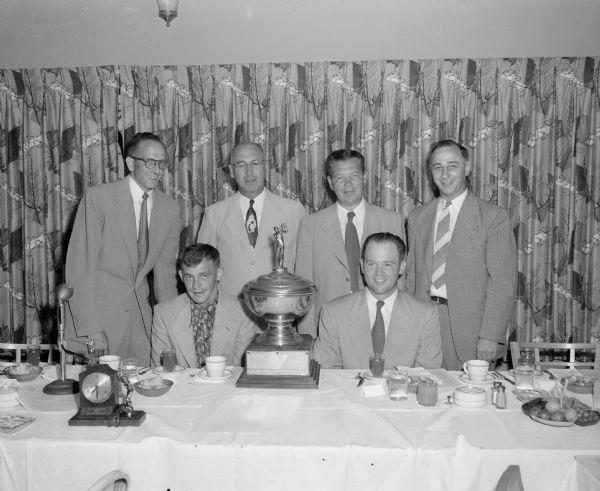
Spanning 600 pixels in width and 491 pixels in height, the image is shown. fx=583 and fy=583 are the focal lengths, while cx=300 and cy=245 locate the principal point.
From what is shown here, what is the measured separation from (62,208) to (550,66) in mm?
4035

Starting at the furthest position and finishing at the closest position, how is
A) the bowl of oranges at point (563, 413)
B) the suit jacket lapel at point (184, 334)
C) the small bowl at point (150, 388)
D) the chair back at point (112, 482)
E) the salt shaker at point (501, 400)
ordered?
the suit jacket lapel at point (184, 334) → the small bowl at point (150, 388) → the salt shaker at point (501, 400) → the bowl of oranges at point (563, 413) → the chair back at point (112, 482)

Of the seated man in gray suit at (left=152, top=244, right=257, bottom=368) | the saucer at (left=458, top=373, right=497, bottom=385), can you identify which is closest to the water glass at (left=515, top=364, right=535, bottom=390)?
the saucer at (left=458, top=373, right=497, bottom=385)

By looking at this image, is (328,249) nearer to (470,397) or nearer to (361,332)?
(361,332)

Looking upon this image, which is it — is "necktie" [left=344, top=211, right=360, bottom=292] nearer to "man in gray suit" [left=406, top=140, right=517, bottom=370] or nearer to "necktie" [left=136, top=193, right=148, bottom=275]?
"man in gray suit" [left=406, top=140, right=517, bottom=370]

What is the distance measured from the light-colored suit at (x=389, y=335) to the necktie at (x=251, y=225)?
1015 millimetres

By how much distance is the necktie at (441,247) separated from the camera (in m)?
3.24

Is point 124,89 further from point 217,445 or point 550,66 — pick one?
point 217,445

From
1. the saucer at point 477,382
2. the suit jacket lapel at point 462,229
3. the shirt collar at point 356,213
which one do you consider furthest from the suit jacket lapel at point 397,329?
the shirt collar at point 356,213

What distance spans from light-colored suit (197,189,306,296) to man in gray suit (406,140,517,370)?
0.90 metres

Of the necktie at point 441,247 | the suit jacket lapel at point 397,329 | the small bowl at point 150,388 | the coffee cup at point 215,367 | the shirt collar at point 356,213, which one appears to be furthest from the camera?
the shirt collar at point 356,213

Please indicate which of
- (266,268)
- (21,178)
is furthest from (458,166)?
(21,178)

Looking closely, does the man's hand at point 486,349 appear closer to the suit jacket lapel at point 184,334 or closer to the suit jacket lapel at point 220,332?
the suit jacket lapel at point 220,332

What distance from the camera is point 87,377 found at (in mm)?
1969

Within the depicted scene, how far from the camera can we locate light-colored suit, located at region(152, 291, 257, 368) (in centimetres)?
284
